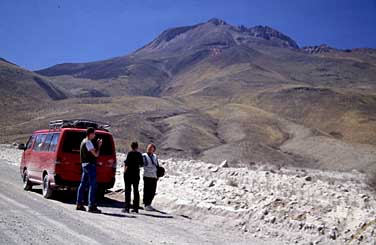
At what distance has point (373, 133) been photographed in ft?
254

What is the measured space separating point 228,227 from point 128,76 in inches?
7445

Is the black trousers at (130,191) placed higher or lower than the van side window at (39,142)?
lower

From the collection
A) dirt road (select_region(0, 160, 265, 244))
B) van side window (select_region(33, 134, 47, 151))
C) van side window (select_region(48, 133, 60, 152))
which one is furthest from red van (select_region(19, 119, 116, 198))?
dirt road (select_region(0, 160, 265, 244))

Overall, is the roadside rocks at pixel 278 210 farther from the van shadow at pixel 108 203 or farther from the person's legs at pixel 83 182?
the person's legs at pixel 83 182

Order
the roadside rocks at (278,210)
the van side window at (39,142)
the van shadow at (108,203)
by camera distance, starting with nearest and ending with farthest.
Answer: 1. the roadside rocks at (278,210)
2. the van shadow at (108,203)
3. the van side window at (39,142)

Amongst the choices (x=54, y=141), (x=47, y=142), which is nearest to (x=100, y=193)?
(x=54, y=141)

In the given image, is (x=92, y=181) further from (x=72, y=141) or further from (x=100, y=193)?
(x=100, y=193)

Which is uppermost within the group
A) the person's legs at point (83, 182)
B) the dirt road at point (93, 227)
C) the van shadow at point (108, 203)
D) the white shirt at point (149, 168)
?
the white shirt at point (149, 168)

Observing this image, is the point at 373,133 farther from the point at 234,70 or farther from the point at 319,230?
the point at 234,70

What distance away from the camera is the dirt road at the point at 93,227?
26.5 feet

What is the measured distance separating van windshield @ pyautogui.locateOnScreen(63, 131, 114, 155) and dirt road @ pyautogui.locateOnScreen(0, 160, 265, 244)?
1.52 metres

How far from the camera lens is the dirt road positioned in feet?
26.5

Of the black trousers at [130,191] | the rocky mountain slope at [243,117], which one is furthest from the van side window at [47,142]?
the rocky mountain slope at [243,117]

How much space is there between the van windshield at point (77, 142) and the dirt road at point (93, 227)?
1522mm
